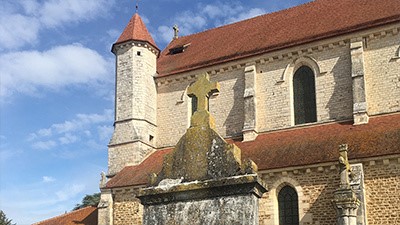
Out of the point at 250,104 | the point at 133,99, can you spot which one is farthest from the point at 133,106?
the point at 250,104

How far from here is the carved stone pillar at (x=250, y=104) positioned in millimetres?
23250

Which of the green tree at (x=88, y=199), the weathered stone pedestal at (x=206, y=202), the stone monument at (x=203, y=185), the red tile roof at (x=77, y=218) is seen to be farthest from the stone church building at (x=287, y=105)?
the green tree at (x=88, y=199)

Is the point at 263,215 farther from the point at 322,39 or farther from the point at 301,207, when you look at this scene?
the point at 322,39

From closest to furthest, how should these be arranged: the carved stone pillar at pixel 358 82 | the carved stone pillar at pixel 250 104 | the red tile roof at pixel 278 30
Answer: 1. the carved stone pillar at pixel 358 82
2. the red tile roof at pixel 278 30
3. the carved stone pillar at pixel 250 104

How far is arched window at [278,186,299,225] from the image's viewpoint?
19281mm

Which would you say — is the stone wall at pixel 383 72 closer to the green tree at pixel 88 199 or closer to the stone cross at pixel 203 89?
the stone cross at pixel 203 89

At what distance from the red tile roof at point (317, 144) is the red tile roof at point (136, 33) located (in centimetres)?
753

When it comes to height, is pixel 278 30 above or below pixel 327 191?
above

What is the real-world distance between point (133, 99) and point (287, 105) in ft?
25.6

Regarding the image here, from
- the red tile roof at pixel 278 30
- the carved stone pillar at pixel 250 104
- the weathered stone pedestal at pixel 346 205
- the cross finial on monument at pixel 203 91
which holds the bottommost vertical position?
the weathered stone pedestal at pixel 346 205

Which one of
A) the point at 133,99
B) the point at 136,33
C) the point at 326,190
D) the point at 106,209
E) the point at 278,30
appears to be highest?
the point at 136,33

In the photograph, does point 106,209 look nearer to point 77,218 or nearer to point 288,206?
point 77,218

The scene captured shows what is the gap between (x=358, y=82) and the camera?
21.6 meters

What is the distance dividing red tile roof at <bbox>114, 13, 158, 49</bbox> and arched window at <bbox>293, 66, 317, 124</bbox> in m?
8.41
